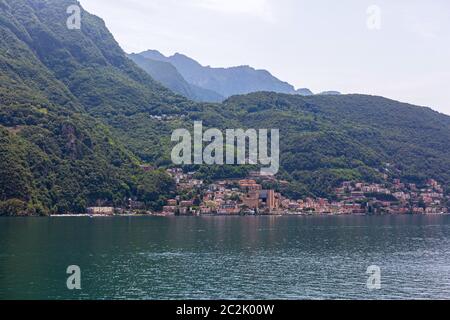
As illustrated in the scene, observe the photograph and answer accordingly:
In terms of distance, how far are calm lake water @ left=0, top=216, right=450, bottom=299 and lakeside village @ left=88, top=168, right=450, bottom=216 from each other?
2738 inches

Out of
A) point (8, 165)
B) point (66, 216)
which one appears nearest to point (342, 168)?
point (66, 216)

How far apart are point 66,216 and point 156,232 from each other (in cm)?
4541

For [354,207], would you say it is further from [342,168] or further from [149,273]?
[149,273]

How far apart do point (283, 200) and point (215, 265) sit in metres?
117

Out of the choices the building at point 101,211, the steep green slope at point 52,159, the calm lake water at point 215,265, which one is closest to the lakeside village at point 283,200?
the building at point 101,211

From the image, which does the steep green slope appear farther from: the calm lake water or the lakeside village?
the calm lake water

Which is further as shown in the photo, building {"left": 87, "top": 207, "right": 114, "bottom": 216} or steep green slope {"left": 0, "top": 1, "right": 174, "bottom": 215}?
building {"left": 87, "top": 207, "right": 114, "bottom": 216}

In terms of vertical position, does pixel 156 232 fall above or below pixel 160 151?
below

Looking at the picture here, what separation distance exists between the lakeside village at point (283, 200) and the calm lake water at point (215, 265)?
6955cm

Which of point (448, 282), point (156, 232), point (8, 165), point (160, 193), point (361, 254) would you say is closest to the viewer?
point (448, 282)

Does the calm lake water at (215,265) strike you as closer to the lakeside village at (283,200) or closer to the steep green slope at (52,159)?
the steep green slope at (52,159)

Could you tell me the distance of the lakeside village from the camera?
155m

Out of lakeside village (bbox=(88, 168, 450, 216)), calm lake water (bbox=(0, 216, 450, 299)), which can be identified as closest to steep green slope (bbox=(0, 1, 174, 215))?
lakeside village (bbox=(88, 168, 450, 216))

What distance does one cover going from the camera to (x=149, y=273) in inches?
1810
